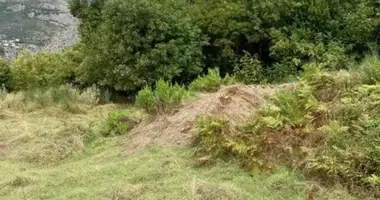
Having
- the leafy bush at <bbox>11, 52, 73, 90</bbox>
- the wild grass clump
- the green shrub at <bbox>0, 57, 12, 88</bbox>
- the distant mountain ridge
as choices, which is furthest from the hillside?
the distant mountain ridge

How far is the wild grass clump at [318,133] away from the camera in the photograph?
5.03 metres

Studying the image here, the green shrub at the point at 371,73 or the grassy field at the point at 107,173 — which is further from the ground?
the green shrub at the point at 371,73

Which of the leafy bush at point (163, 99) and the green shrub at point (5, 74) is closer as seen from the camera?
the leafy bush at point (163, 99)

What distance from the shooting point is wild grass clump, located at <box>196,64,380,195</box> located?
5.03 metres

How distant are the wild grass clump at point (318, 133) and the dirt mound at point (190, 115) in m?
0.48

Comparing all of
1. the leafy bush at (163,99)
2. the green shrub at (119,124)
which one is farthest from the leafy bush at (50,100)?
the leafy bush at (163,99)

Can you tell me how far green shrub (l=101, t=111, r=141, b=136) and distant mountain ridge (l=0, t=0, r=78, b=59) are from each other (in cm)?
4060

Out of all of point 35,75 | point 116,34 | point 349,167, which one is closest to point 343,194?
point 349,167

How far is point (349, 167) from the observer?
5.01 meters

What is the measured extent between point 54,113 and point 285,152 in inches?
216

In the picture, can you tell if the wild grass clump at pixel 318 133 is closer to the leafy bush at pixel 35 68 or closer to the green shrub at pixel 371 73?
the green shrub at pixel 371 73

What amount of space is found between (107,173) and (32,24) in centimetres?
7008

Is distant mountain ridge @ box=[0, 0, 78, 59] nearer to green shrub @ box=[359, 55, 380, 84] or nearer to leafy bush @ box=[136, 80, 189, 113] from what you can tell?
leafy bush @ box=[136, 80, 189, 113]

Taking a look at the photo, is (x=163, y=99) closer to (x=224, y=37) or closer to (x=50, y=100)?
(x=50, y=100)
